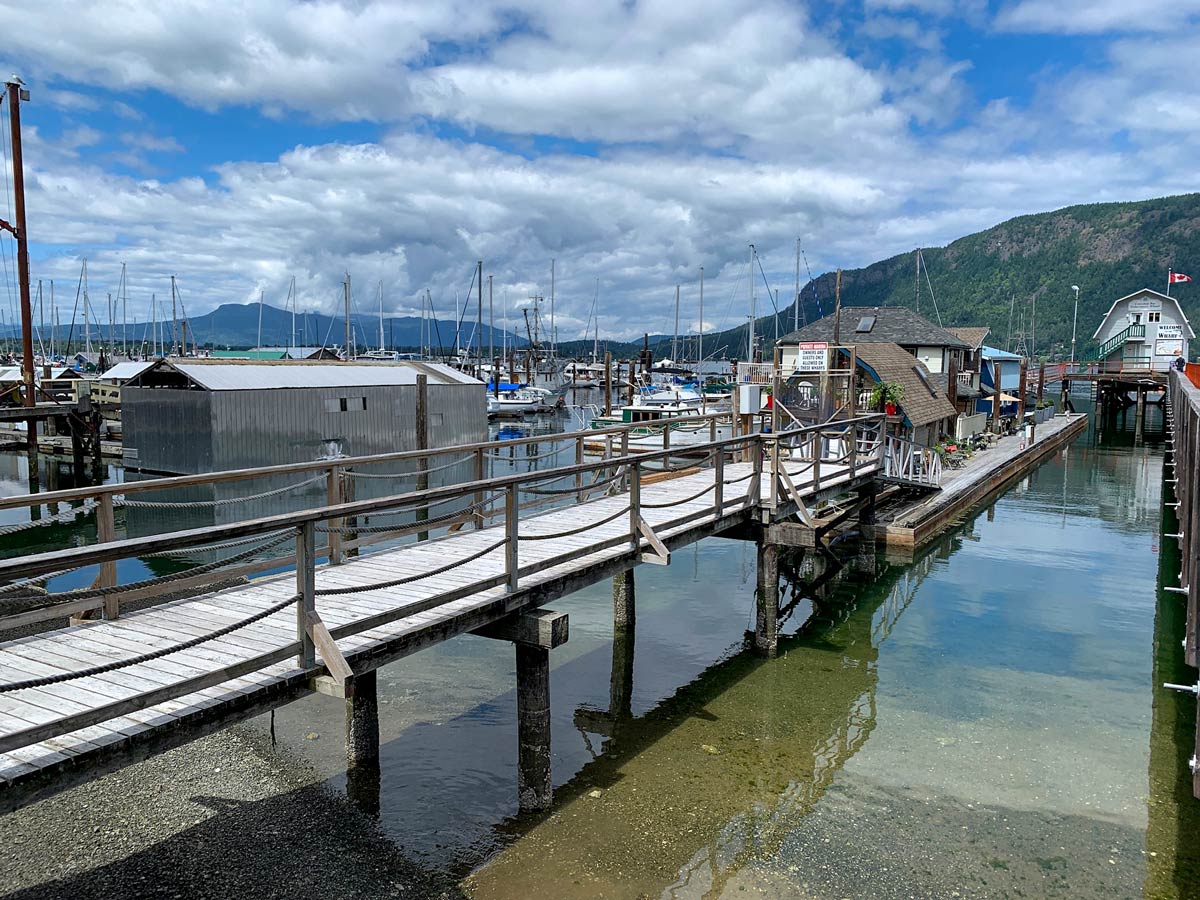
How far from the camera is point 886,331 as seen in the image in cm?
4578

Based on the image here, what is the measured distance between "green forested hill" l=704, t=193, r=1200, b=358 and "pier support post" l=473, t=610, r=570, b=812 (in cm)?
12070

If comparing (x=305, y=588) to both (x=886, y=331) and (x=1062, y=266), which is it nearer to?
(x=886, y=331)

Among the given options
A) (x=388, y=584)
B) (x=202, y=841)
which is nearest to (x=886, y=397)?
(x=388, y=584)

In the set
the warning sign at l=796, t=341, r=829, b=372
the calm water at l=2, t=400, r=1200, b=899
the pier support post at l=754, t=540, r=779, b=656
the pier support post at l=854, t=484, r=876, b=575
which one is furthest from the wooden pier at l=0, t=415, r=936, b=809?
the warning sign at l=796, t=341, r=829, b=372

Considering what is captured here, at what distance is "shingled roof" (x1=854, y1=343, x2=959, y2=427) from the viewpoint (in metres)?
29.6

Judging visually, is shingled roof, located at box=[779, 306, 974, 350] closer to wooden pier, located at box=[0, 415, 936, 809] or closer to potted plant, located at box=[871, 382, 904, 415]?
potted plant, located at box=[871, 382, 904, 415]

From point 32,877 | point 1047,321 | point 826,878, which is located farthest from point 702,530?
point 1047,321

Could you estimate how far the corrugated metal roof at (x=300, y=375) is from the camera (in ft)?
98.9

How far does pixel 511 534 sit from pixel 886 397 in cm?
2216

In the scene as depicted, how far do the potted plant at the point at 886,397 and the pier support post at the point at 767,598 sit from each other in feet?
46.9

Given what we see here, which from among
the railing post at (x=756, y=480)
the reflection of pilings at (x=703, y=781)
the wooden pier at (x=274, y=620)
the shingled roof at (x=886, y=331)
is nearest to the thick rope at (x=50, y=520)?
the wooden pier at (x=274, y=620)

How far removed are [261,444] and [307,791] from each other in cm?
2306

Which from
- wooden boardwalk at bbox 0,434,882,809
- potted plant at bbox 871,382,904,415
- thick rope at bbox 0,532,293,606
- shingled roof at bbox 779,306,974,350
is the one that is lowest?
wooden boardwalk at bbox 0,434,882,809

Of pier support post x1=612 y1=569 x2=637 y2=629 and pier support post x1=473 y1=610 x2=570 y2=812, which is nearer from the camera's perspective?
pier support post x1=473 y1=610 x2=570 y2=812
